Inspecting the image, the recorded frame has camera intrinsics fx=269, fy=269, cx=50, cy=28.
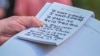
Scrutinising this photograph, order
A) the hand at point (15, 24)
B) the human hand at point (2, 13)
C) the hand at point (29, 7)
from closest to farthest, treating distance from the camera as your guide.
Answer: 1. the hand at point (15, 24)
2. the hand at point (29, 7)
3. the human hand at point (2, 13)

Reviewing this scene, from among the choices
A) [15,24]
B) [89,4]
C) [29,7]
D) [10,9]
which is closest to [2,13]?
[10,9]

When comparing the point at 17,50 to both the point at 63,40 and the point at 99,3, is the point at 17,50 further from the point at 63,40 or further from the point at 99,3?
the point at 99,3

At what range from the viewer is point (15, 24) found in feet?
3.14

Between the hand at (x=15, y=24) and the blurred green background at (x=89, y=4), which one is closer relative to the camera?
the hand at (x=15, y=24)

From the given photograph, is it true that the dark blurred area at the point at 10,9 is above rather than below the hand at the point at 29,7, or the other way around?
above

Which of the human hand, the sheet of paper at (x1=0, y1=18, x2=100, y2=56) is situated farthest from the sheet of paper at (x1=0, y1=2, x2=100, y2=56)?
the human hand

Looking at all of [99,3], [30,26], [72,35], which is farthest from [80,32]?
[99,3]

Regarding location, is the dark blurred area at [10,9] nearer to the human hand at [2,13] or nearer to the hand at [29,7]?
the human hand at [2,13]

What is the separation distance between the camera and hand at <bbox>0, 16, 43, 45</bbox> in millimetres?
906

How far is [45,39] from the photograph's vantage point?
0.78m

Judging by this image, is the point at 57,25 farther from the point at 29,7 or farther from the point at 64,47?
the point at 29,7

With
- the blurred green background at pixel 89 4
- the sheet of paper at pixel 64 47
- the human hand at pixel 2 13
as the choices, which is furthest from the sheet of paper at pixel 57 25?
the blurred green background at pixel 89 4

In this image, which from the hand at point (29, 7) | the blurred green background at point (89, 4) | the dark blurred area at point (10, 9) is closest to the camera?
the hand at point (29, 7)

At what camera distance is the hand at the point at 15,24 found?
0.91 m
